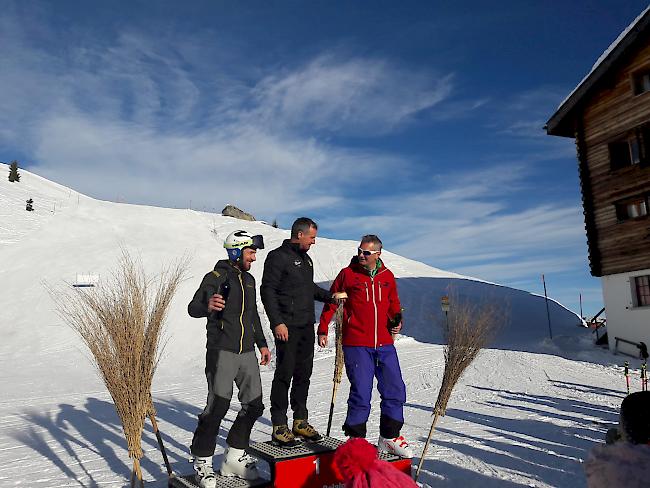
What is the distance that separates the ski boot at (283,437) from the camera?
14.9 ft

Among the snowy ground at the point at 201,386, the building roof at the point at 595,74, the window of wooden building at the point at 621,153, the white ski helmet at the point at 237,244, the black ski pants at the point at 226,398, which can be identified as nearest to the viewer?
the black ski pants at the point at 226,398

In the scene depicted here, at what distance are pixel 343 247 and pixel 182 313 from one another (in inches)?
681

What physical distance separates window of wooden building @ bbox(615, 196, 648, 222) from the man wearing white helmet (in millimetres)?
15382

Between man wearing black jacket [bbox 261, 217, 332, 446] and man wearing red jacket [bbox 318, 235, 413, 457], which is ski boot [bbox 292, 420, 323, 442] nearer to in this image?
man wearing black jacket [bbox 261, 217, 332, 446]

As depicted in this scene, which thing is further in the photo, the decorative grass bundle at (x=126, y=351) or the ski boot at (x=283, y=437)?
the ski boot at (x=283, y=437)

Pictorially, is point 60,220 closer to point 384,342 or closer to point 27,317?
point 27,317

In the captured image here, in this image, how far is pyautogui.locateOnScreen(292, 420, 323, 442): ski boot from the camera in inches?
187

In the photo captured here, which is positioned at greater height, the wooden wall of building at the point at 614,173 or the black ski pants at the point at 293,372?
the wooden wall of building at the point at 614,173

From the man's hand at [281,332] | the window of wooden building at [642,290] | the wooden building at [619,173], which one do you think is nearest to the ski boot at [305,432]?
the man's hand at [281,332]

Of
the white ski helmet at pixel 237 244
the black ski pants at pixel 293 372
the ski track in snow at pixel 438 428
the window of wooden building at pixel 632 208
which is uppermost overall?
the window of wooden building at pixel 632 208

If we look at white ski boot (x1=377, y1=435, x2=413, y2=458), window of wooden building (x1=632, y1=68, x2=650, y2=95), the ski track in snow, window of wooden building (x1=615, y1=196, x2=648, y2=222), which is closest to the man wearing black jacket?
white ski boot (x1=377, y1=435, x2=413, y2=458)

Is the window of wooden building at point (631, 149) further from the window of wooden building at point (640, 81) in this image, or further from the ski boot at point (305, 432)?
the ski boot at point (305, 432)

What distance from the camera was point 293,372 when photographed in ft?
16.1

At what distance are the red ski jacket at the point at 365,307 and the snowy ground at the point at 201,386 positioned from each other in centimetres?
158
